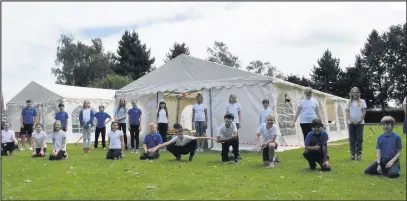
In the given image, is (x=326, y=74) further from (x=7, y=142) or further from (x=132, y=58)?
(x=7, y=142)

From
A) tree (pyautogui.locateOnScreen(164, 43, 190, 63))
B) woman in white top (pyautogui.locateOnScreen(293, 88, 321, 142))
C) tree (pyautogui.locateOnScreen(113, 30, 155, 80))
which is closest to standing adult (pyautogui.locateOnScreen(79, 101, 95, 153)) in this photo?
woman in white top (pyautogui.locateOnScreen(293, 88, 321, 142))

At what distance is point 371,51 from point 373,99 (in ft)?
20.8

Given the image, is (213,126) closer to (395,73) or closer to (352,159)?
(352,159)

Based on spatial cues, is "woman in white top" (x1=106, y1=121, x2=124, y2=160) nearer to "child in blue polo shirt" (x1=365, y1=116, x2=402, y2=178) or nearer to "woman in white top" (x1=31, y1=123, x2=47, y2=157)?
"woman in white top" (x1=31, y1=123, x2=47, y2=157)

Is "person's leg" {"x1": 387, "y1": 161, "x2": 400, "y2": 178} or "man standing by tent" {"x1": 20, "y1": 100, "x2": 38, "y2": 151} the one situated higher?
"man standing by tent" {"x1": 20, "y1": 100, "x2": 38, "y2": 151}

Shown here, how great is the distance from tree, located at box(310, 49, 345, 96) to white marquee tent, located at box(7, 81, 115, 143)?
33.5 metres

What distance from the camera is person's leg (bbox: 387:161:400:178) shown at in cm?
593

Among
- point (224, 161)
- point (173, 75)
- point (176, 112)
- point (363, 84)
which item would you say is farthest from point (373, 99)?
point (224, 161)

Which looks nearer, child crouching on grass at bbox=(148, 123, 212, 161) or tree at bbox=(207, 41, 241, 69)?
child crouching on grass at bbox=(148, 123, 212, 161)

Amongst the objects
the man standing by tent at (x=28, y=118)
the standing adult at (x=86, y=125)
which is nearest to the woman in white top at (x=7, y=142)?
the man standing by tent at (x=28, y=118)

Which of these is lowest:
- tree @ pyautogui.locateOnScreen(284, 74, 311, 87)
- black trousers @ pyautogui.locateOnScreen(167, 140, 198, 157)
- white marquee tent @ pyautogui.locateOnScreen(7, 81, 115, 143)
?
black trousers @ pyautogui.locateOnScreen(167, 140, 198, 157)

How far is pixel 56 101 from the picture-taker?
1720 centimetres

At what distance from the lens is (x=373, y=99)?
145 feet

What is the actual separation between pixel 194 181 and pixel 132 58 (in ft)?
134
